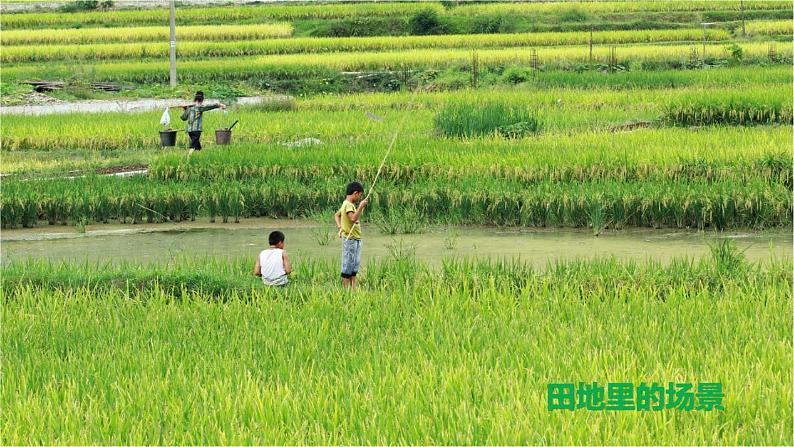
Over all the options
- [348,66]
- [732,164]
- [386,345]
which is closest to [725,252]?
[386,345]

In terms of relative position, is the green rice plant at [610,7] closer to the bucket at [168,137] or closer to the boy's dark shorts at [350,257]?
the bucket at [168,137]

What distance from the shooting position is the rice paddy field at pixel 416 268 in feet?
14.6

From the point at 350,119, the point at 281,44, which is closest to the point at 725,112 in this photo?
the point at 350,119

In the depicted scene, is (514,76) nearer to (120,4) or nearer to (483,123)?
(483,123)

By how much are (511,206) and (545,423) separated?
261 inches

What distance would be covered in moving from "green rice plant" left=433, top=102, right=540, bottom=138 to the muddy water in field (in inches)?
165

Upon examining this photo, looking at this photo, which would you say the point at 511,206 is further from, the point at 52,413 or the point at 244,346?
the point at 52,413

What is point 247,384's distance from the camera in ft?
15.5

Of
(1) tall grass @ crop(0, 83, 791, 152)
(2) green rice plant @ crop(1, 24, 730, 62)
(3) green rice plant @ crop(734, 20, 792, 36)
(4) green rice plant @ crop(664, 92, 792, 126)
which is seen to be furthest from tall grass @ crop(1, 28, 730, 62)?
(4) green rice plant @ crop(664, 92, 792, 126)

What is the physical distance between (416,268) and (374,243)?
2.35m

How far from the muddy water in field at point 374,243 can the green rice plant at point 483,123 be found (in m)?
4.18

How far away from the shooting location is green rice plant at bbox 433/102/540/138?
14.8m

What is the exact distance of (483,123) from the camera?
15.1 meters

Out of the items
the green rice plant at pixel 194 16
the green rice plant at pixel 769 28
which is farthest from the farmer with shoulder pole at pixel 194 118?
the green rice plant at pixel 194 16
